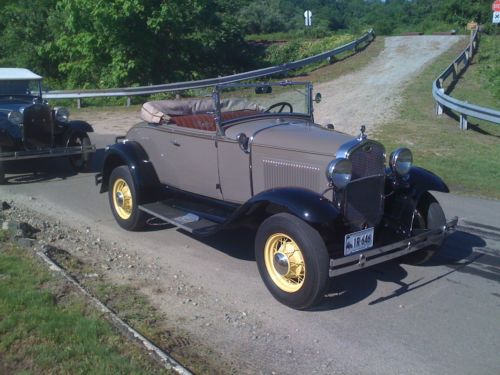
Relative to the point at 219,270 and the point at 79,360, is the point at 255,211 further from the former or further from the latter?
the point at 79,360

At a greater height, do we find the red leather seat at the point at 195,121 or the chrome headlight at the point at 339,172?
the red leather seat at the point at 195,121

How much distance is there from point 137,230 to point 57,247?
41.3 inches

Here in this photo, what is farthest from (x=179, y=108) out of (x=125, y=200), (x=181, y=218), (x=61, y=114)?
(x=61, y=114)

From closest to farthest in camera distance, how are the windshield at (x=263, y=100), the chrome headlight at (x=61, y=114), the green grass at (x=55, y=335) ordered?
the green grass at (x=55, y=335) < the windshield at (x=263, y=100) < the chrome headlight at (x=61, y=114)

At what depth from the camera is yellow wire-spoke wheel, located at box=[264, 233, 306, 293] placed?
4648mm

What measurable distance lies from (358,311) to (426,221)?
141 centimetres

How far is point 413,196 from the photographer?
545 centimetres

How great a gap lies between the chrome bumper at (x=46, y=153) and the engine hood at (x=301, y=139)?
5.52 meters

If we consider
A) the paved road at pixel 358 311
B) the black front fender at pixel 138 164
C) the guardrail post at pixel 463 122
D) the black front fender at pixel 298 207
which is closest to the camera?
the paved road at pixel 358 311

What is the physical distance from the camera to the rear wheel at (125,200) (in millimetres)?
6624

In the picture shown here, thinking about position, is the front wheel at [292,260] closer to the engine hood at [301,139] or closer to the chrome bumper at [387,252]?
the chrome bumper at [387,252]

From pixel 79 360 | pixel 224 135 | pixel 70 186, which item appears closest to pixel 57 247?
pixel 224 135

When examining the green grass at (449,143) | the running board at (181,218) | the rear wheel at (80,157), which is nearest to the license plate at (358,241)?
the running board at (181,218)

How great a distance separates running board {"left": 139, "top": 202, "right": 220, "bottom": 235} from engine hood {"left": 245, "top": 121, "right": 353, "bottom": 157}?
0.96m
